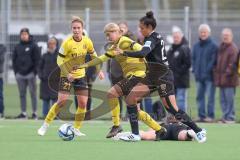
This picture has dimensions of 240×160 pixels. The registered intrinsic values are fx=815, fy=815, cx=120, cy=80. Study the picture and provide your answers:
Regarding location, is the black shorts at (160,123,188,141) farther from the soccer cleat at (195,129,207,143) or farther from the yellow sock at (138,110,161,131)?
the soccer cleat at (195,129,207,143)

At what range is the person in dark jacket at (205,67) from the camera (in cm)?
1848

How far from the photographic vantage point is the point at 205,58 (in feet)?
61.0

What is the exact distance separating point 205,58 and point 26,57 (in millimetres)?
4198

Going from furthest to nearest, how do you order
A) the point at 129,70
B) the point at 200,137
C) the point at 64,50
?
the point at 64,50 < the point at 129,70 < the point at 200,137

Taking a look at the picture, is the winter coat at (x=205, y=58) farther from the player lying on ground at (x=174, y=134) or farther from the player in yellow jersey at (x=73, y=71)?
the player lying on ground at (x=174, y=134)

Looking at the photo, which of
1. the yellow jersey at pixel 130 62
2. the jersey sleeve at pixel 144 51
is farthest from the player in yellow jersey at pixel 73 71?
the jersey sleeve at pixel 144 51

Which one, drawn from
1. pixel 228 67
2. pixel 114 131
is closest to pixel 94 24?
pixel 228 67

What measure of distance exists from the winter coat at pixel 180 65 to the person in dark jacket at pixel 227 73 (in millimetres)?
723

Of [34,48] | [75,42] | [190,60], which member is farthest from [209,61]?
[75,42]

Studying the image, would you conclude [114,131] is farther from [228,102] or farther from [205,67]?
[205,67]

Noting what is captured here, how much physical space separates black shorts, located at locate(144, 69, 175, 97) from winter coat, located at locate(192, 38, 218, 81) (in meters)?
5.50

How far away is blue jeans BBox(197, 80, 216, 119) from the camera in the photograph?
18578mm

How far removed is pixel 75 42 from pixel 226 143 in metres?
3.29

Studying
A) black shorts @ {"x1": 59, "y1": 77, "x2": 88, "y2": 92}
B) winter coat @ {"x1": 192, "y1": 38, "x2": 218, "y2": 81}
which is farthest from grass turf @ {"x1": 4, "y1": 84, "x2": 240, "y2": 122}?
black shorts @ {"x1": 59, "y1": 77, "x2": 88, "y2": 92}
